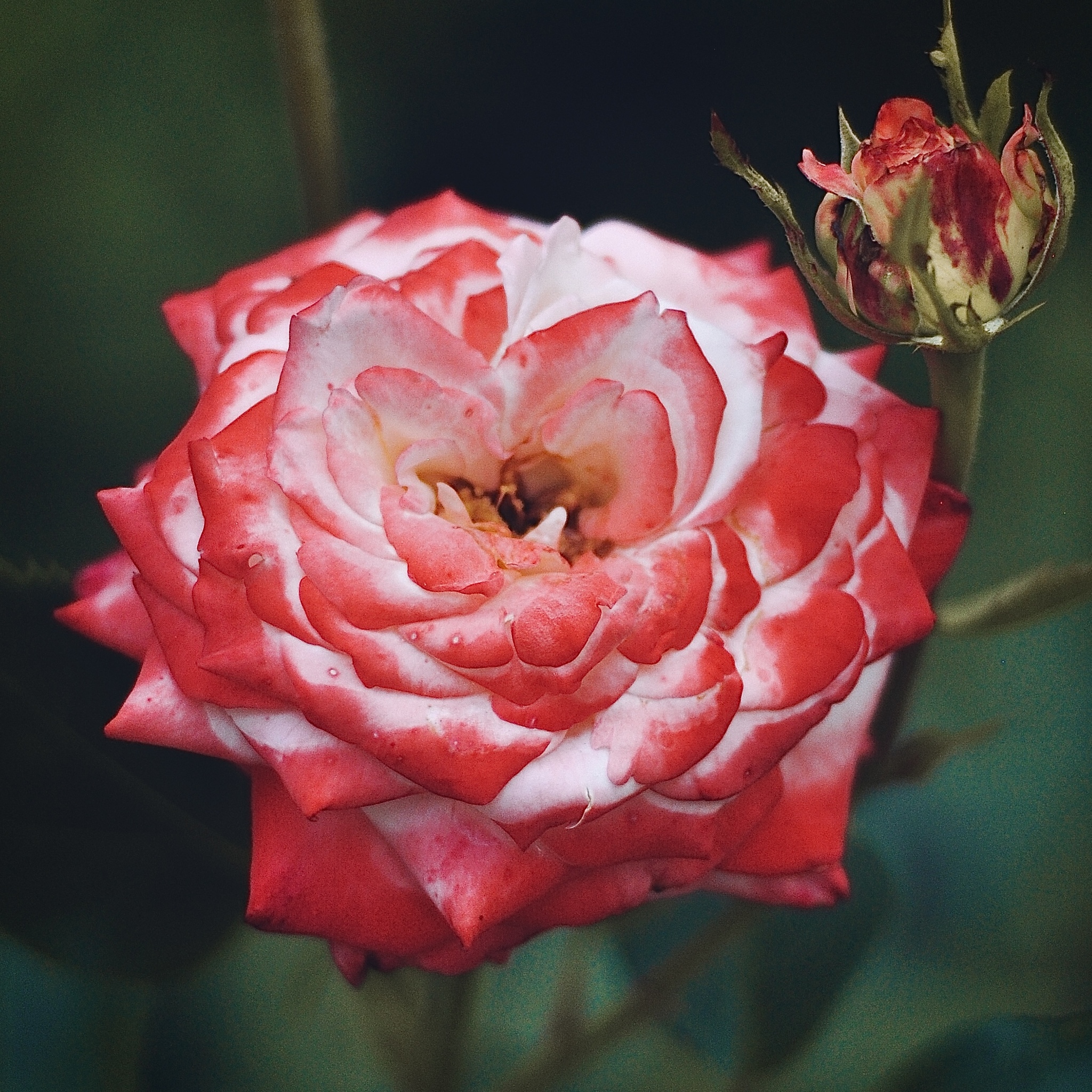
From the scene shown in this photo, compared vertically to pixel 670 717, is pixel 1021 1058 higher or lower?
lower

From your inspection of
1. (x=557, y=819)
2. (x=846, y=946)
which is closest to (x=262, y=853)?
(x=557, y=819)

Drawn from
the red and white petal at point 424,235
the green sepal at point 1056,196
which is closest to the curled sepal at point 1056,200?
the green sepal at point 1056,196

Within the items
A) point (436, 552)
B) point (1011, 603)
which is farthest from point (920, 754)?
point (436, 552)

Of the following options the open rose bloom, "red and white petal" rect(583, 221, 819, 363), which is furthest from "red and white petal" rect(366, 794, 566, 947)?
"red and white petal" rect(583, 221, 819, 363)

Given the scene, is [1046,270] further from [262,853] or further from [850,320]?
[262,853]

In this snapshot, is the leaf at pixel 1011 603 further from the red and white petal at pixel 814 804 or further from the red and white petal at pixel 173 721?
the red and white petal at pixel 173 721

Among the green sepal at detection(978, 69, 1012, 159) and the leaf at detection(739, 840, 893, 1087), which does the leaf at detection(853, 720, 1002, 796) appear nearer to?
the leaf at detection(739, 840, 893, 1087)

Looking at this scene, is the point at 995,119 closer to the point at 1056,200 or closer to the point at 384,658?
the point at 1056,200
